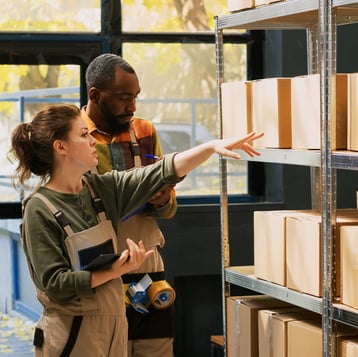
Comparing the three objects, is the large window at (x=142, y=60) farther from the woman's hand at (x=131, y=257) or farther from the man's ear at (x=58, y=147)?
the woman's hand at (x=131, y=257)

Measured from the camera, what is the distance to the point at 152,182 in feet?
10.3

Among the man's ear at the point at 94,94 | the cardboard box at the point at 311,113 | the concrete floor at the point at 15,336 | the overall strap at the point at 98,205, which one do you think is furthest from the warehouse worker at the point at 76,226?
the concrete floor at the point at 15,336

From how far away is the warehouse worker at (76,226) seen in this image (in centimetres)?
A: 292

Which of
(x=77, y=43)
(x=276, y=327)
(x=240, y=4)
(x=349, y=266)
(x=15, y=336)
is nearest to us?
(x=349, y=266)

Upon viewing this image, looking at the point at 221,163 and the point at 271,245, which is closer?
the point at 271,245

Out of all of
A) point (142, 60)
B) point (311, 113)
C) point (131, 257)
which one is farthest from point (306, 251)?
point (142, 60)

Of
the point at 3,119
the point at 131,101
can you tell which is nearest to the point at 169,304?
the point at 131,101

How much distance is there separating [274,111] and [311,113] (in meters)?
0.21

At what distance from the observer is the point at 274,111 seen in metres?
3.19

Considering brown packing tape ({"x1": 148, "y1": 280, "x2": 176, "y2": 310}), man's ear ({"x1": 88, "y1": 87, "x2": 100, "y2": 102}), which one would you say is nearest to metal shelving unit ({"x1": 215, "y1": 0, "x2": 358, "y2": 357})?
brown packing tape ({"x1": 148, "y1": 280, "x2": 176, "y2": 310})

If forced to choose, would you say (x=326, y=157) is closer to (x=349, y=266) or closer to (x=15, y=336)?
(x=349, y=266)

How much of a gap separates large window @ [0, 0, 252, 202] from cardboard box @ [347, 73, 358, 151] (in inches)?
86.6

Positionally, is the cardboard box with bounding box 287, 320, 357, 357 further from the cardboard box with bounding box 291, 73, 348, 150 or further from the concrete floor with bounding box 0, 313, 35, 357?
the concrete floor with bounding box 0, 313, 35, 357

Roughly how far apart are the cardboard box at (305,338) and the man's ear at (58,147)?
0.98m
